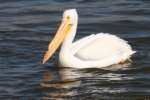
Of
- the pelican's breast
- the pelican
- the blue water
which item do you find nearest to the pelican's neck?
the pelican

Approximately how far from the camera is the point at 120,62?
13.1 metres

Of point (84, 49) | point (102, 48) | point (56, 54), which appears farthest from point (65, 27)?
point (56, 54)

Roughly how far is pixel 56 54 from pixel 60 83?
2009 millimetres

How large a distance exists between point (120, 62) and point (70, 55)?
1044 millimetres

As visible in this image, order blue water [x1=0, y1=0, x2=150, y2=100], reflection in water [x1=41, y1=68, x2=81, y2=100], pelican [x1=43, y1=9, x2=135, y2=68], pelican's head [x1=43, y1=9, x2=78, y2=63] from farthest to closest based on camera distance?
pelican's head [x1=43, y1=9, x2=78, y2=63] → pelican [x1=43, y1=9, x2=135, y2=68] → blue water [x1=0, y1=0, x2=150, y2=100] → reflection in water [x1=41, y1=68, x2=81, y2=100]

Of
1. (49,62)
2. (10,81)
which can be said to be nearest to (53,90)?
(10,81)

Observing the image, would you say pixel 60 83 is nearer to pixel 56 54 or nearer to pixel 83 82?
pixel 83 82

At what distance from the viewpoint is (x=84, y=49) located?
12609 mm

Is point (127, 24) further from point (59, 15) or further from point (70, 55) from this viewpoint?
point (70, 55)

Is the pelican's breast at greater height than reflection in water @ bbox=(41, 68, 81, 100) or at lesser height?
greater

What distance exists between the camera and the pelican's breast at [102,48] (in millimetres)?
12672

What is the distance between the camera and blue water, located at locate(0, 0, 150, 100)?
36.8 feet

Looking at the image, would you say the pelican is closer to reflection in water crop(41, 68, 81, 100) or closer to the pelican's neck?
the pelican's neck

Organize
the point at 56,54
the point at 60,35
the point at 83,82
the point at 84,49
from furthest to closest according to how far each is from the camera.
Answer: the point at 56,54
the point at 60,35
the point at 84,49
the point at 83,82
